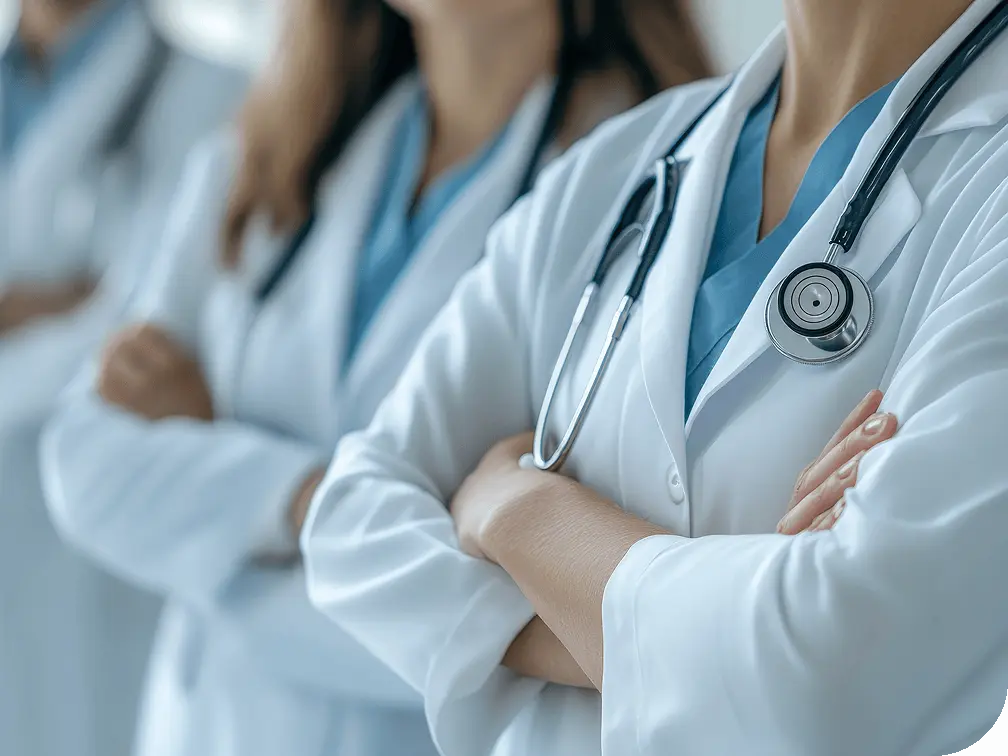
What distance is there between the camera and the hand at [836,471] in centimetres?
60

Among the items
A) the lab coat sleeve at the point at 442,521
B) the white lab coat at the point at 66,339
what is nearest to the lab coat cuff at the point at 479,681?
the lab coat sleeve at the point at 442,521

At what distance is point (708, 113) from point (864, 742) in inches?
19.1

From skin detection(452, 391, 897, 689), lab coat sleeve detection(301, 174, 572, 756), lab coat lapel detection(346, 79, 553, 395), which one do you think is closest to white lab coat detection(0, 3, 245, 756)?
lab coat lapel detection(346, 79, 553, 395)

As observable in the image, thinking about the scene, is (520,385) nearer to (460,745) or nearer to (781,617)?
(460,745)

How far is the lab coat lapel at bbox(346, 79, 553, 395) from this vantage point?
3.83 ft

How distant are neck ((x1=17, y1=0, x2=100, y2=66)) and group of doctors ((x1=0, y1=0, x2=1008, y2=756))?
0.44 metres

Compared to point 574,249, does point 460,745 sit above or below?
below

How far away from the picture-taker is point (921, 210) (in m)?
0.66

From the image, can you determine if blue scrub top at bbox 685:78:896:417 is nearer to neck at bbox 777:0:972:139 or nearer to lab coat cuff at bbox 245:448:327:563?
neck at bbox 777:0:972:139

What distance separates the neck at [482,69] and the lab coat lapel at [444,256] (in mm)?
91

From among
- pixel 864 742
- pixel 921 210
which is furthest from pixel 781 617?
pixel 921 210

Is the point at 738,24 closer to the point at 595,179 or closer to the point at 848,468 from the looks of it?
the point at 595,179

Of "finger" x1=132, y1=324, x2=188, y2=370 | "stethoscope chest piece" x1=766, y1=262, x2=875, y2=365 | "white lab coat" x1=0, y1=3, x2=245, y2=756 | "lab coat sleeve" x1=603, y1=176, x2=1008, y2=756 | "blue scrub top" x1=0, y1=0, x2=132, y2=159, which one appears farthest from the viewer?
"blue scrub top" x1=0, y1=0, x2=132, y2=159

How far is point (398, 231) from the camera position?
1247 mm
